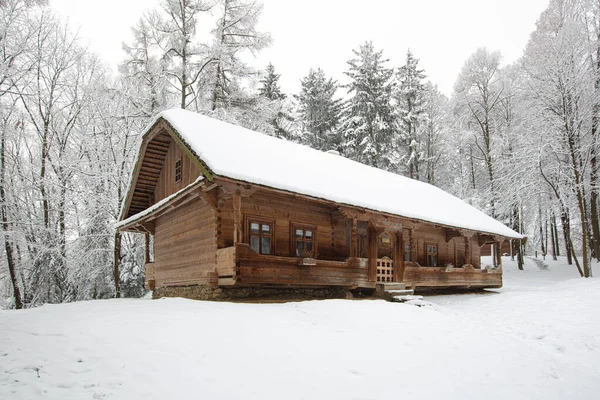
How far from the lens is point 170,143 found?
17.5m

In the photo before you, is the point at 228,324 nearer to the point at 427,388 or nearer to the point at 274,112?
the point at 427,388

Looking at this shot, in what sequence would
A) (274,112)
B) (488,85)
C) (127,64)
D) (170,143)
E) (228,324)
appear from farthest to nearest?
(488,85)
(274,112)
(127,64)
(170,143)
(228,324)

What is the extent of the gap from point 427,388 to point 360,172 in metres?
15.1

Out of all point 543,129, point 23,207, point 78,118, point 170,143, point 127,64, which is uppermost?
point 127,64

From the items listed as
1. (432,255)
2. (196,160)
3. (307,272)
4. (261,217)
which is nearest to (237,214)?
(196,160)

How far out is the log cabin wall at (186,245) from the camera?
46.8 feet

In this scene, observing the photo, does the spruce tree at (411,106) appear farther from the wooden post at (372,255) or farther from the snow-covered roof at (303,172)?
the wooden post at (372,255)

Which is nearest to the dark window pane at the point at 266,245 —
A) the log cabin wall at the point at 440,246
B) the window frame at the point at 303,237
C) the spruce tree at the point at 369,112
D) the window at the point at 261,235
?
the window at the point at 261,235

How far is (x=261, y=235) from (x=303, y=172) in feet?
9.29

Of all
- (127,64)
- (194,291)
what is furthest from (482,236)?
(127,64)

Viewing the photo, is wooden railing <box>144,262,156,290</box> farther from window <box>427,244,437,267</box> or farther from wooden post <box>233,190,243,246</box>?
window <box>427,244,437,267</box>

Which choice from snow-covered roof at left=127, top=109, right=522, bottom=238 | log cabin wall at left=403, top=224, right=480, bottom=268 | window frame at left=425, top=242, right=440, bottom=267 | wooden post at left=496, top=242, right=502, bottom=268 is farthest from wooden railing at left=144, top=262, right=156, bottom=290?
wooden post at left=496, top=242, right=502, bottom=268

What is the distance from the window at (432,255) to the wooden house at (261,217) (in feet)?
0.55

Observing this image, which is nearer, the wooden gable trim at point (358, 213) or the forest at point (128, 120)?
the wooden gable trim at point (358, 213)
